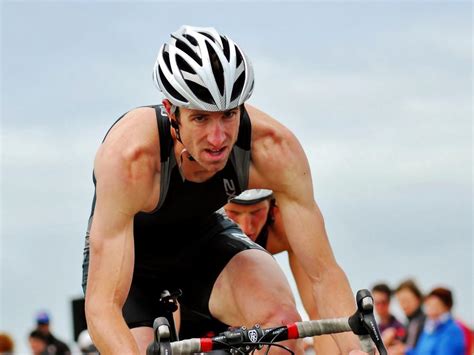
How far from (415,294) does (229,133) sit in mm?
8069

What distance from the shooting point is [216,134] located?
6.71 metres

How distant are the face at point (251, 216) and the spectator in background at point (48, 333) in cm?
847

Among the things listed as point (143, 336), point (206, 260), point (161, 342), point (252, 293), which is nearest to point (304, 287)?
point (206, 260)

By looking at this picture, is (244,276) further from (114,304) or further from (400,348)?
(400,348)

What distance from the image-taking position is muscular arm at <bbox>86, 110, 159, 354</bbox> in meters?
6.47

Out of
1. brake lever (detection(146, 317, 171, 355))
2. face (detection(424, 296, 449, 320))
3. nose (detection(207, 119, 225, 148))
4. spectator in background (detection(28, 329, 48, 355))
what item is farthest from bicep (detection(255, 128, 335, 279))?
spectator in background (detection(28, 329, 48, 355))

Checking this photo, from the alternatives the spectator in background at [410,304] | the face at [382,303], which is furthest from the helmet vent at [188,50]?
the face at [382,303]

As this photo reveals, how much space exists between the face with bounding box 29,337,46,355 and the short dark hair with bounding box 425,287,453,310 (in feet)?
22.8

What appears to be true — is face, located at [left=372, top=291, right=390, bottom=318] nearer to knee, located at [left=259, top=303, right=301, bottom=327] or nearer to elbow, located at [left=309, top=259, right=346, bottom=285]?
knee, located at [left=259, top=303, right=301, bottom=327]

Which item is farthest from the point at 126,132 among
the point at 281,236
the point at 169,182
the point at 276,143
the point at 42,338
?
the point at 42,338

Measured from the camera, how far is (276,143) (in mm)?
7285

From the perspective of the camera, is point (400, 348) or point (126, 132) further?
point (400, 348)

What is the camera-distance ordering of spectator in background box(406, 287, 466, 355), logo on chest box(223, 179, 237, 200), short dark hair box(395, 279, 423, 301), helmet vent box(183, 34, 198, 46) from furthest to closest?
short dark hair box(395, 279, 423, 301) → spectator in background box(406, 287, 466, 355) → logo on chest box(223, 179, 237, 200) → helmet vent box(183, 34, 198, 46)

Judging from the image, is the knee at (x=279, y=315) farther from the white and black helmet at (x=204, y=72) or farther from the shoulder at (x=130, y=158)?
the white and black helmet at (x=204, y=72)
